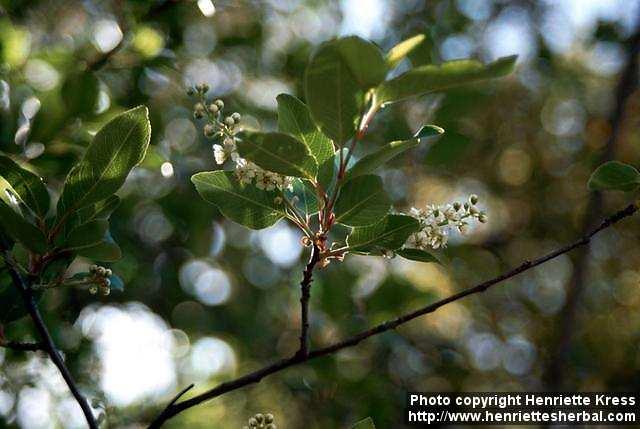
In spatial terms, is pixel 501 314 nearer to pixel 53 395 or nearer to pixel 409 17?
pixel 409 17

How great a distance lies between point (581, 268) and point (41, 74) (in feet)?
7.01

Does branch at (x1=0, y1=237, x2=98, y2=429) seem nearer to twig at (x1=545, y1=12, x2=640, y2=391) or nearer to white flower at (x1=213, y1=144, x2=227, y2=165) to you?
white flower at (x1=213, y1=144, x2=227, y2=165)

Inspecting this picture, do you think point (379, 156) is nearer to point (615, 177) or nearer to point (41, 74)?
point (615, 177)

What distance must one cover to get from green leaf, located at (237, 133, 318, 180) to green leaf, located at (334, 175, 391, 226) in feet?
0.21

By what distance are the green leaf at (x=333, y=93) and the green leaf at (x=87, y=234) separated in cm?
40

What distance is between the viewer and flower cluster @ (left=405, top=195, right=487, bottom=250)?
1265 mm

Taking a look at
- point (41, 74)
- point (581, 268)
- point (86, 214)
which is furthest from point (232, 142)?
point (581, 268)

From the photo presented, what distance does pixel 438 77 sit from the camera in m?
0.96

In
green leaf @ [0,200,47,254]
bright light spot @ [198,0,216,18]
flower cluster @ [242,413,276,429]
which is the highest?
bright light spot @ [198,0,216,18]

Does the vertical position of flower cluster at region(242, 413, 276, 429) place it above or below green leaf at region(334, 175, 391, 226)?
below

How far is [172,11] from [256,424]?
1.52 metres

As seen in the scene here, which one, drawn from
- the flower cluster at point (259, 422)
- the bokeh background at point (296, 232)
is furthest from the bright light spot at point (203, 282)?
the flower cluster at point (259, 422)

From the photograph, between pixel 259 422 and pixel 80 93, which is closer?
pixel 259 422

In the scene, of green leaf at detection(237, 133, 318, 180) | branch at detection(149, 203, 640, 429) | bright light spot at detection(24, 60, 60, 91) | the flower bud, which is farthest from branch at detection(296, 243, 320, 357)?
bright light spot at detection(24, 60, 60, 91)
